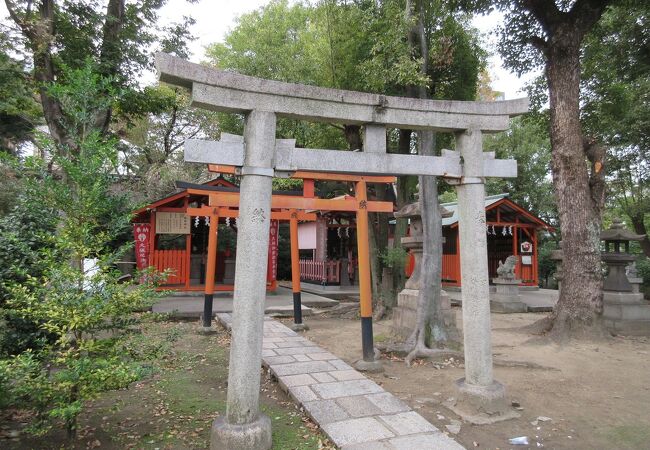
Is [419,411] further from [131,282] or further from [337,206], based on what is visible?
[337,206]

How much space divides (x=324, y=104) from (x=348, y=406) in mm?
3354

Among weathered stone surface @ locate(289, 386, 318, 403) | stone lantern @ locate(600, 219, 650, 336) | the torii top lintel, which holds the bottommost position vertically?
weathered stone surface @ locate(289, 386, 318, 403)

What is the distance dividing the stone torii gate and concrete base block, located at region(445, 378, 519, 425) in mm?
11

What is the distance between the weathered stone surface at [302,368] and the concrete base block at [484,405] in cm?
209

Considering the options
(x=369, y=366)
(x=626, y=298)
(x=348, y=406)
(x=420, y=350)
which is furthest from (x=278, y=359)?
(x=626, y=298)

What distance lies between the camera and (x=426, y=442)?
3777 millimetres

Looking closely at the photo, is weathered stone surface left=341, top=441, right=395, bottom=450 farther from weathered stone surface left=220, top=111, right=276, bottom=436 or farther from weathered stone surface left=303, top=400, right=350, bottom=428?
weathered stone surface left=220, top=111, right=276, bottom=436

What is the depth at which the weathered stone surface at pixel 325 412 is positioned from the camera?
4277mm

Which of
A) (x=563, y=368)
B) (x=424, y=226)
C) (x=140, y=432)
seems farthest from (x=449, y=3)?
(x=140, y=432)

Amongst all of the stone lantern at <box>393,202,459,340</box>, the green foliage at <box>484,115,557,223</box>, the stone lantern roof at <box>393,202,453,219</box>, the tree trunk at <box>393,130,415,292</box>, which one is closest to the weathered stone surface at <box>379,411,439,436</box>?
the stone lantern at <box>393,202,459,340</box>

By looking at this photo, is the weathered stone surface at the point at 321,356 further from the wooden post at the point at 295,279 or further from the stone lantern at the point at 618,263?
the stone lantern at the point at 618,263

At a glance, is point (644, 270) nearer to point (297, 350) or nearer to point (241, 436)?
point (297, 350)

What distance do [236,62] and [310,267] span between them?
402 inches

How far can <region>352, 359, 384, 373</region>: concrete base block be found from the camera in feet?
21.1
